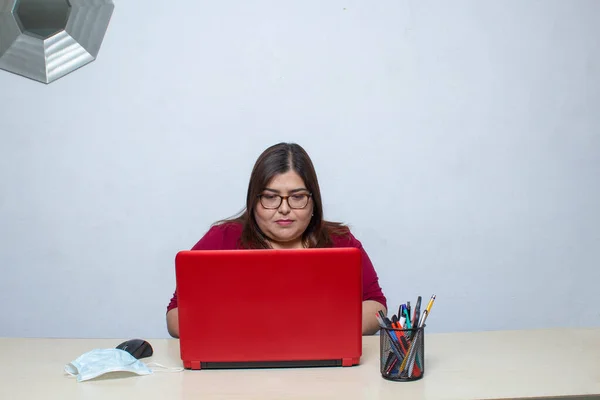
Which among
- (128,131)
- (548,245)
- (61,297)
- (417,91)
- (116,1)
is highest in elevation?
(116,1)

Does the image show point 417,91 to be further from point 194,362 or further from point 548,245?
point 194,362

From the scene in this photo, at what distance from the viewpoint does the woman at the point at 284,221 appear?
6.55 ft

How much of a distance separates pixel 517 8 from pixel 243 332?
1.89 m

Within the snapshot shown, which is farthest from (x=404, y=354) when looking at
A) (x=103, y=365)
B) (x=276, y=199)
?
(x=276, y=199)

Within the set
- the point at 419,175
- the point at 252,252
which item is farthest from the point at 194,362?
the point at 419,175

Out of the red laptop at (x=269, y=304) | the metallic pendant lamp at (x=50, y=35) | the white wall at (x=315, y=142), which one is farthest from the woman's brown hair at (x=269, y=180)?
the metallic pendant lamp at (x=50, y=35)

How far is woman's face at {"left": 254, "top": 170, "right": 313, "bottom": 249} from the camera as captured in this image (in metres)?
2.00

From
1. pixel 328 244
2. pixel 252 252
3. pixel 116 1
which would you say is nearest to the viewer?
pixel 252 252

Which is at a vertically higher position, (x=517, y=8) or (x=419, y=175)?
(x=517, y=8)

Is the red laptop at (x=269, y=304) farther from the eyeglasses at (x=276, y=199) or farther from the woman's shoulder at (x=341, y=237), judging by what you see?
the woman's shoulder at (x=341, y=237)

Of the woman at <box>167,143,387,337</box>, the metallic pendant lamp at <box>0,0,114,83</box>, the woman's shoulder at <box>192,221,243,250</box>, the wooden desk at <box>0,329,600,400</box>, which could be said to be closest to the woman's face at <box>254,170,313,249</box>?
the woman at <box>167,143,387,337</box>

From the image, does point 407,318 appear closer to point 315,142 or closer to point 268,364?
point 268,364

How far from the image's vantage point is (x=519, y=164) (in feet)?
8.89

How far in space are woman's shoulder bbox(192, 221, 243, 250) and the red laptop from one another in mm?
717
